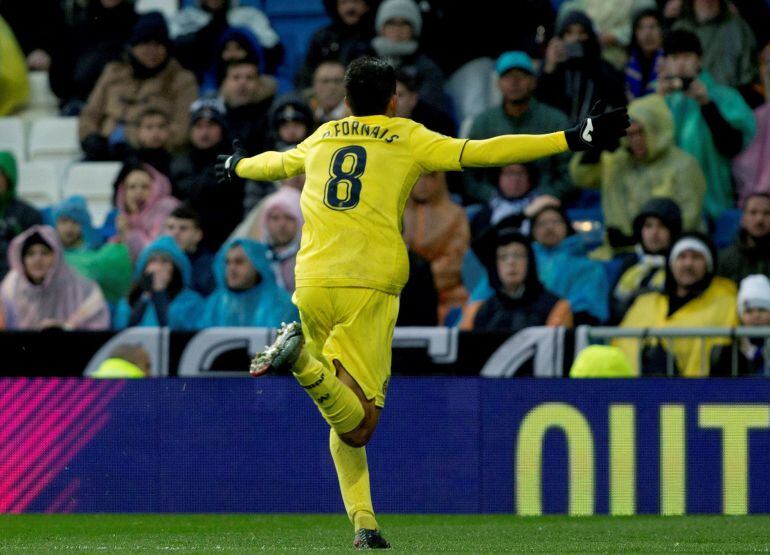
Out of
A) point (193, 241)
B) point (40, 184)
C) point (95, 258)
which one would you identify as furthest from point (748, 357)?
point (40, 184)

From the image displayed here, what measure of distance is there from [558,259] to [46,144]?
20.9 feet

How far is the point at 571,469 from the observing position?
10.8 metres

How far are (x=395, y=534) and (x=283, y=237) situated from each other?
472cm

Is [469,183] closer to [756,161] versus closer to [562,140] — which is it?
[756,161]

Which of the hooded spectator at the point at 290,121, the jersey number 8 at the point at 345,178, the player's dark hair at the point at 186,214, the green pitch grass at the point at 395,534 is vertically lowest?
the green pitch grass at the point at 395,534

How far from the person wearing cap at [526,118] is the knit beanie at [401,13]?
107 centimetres

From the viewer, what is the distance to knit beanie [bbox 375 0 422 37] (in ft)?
48.5

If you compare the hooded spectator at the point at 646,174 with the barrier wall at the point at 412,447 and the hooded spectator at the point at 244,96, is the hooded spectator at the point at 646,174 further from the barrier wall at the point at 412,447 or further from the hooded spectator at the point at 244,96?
the hooded spectator at the point at 244,96

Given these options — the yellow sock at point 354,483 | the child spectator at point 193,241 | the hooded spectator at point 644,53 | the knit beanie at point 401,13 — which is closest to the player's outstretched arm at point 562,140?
the yellow sock at point 354,483

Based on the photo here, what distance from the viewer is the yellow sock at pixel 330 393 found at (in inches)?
292

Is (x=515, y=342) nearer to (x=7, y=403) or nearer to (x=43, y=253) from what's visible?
(x=7, y=403)

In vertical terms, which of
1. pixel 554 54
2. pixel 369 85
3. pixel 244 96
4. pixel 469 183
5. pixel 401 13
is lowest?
pixel 469 183

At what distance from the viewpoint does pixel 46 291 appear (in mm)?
13523

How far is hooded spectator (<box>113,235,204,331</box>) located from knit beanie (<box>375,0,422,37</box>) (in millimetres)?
2750
